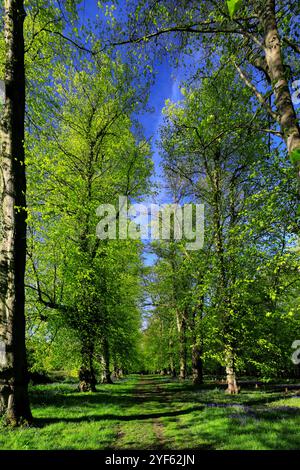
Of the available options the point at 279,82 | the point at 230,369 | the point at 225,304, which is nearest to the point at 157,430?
the point at 225,304

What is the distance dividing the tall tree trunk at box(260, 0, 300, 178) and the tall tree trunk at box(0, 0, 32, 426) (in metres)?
7.03

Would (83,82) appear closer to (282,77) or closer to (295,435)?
(282,77)

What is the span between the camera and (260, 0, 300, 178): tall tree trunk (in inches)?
185

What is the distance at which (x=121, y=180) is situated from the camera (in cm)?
1614

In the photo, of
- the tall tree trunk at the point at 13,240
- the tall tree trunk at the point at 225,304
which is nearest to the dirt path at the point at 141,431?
the tall tree trunk at the point at 13,240

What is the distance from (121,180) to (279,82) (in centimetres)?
1182

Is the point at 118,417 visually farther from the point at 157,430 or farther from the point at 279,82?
the point at 279,82

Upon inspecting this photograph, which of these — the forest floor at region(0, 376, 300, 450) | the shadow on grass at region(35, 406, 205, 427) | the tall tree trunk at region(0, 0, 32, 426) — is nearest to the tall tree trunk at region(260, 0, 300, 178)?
the forest floor at region(0, 376, 300, 450)

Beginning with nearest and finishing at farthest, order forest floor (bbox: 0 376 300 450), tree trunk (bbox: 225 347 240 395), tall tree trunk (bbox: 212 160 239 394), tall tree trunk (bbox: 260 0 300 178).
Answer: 1. tall tree trunk (bbox: 260 0 300 178)
2. forest floor (bbox: 0 376 300 450)
3. tall tree trunk (bbox: 212 160 239 394)
4. tree trunk (bbox: 225 347 240 395)

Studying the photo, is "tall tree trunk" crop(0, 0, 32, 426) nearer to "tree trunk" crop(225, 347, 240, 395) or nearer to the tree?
the tree

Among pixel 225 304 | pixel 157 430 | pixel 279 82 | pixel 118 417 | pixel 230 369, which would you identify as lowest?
pixel 230 369

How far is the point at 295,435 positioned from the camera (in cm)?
645

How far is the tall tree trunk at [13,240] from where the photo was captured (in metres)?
7.47

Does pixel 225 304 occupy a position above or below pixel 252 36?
below
